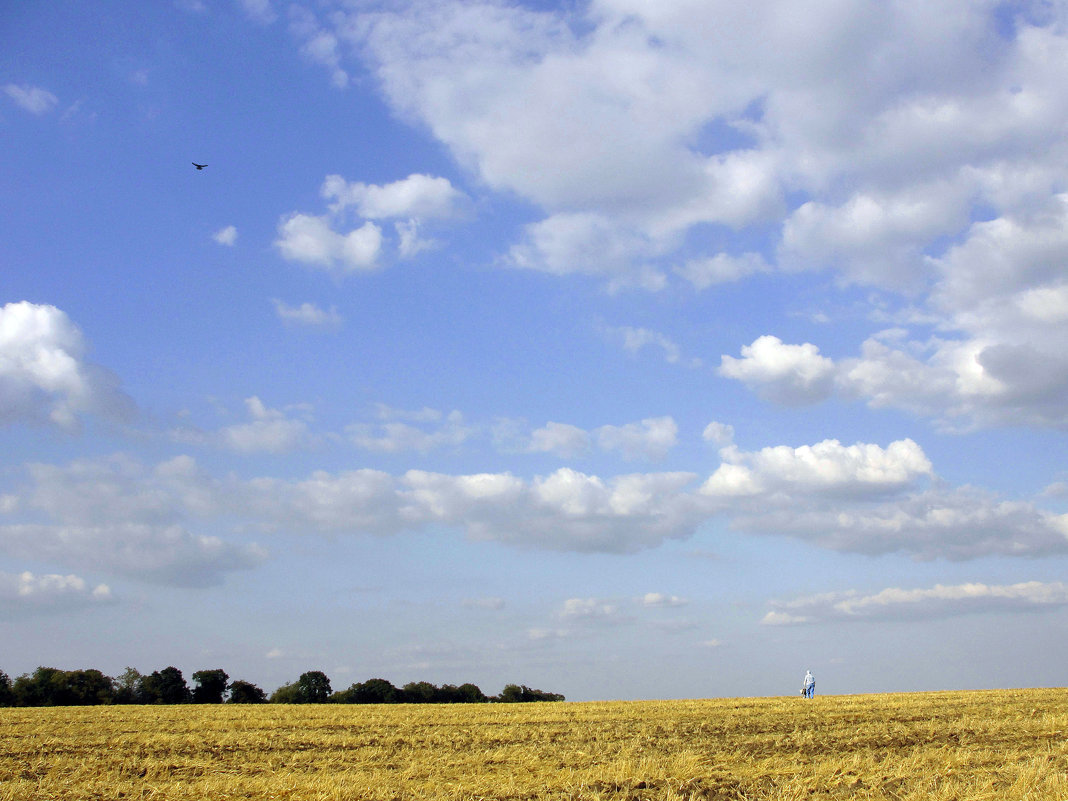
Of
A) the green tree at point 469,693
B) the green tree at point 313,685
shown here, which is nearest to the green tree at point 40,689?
the green tree at point 313,685

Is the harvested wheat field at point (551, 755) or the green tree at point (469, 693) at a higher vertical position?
the harvested wheat field at point (551, 755)

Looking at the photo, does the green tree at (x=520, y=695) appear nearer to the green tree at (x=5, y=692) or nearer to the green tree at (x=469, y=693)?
the green tree at (x=469, y=693)

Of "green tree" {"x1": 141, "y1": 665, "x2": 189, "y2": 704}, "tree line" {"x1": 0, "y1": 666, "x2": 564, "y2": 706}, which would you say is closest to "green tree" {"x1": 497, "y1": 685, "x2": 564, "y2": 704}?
"tree line" {"x1": 0, "y1": 666, "x2": 564, "y2": 706}

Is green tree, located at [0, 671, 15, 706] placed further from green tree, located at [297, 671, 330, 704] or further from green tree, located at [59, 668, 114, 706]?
green tree, located at [297, 671, 330, 704]

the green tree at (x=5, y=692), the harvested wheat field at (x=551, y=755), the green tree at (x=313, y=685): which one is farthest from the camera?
the green tree at (x=313, y=685)

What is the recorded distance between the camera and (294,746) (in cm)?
2288

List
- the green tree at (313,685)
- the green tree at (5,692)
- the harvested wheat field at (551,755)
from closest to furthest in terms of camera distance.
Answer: the harvested wheat field at (551,755) < the green tree at (5,692) < the green tree at (313,685)

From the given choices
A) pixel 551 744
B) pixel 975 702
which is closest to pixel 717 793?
pixel 551 744

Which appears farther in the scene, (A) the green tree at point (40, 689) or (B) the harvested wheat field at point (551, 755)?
(A) the green tree at point (40, 689)

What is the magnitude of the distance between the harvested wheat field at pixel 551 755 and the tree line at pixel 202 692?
87.6ft

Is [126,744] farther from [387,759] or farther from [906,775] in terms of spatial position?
[906,775]

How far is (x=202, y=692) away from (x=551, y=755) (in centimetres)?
5745

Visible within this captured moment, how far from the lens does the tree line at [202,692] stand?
197 ft

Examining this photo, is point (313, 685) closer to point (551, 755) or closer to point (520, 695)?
point (520, 695)
